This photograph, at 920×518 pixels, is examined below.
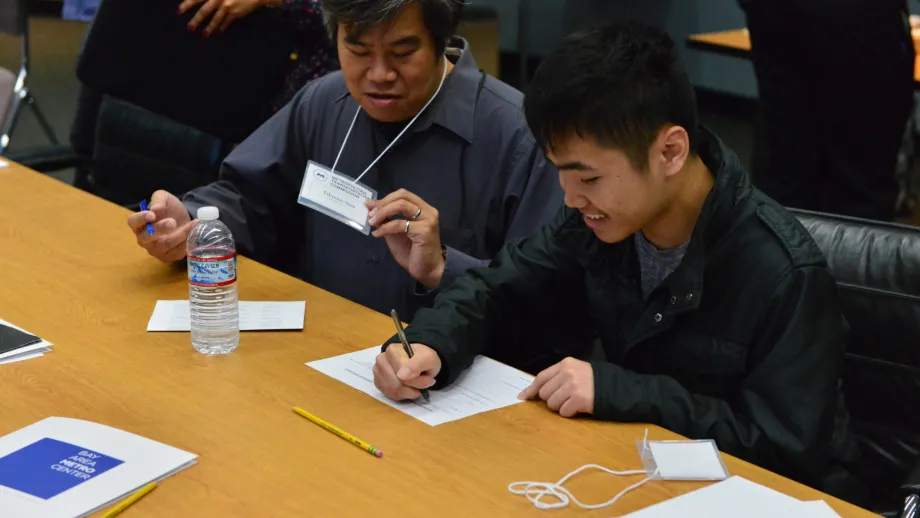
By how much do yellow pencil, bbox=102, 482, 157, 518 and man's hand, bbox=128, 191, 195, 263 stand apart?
0.84m

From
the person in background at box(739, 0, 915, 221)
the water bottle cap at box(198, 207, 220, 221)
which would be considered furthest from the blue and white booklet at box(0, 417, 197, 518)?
the person in background at box(739, 0, 915, 221)

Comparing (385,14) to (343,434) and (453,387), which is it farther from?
(343,434)

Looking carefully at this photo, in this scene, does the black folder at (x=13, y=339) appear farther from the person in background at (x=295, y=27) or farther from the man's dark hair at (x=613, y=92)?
the person in background at (x=295, y=27)

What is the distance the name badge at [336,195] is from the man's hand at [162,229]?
0.88 ft

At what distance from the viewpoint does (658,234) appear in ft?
5.56

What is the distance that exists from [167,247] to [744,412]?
3.74 ft

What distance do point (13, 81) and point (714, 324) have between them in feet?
8.75

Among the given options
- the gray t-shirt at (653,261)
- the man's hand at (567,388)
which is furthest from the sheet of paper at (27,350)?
the gray t-shirt at (653,261)

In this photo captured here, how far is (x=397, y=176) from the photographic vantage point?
2203 mm

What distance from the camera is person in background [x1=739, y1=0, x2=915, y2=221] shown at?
312 centimetres

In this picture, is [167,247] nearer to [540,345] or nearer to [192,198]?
[192,198]

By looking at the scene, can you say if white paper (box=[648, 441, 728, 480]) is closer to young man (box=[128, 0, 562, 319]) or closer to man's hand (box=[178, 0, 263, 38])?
young man (box=[128, 0, 562, 319])

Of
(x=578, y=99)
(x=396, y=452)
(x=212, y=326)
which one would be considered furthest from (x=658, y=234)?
(x=212, y=326)

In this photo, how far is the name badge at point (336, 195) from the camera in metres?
1.91
